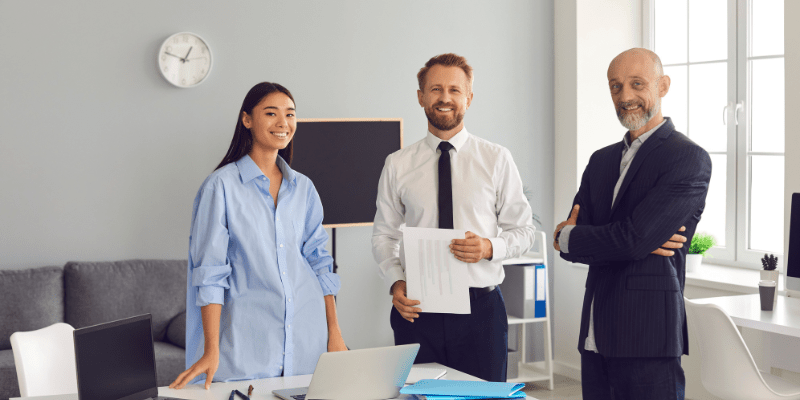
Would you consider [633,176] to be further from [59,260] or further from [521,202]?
[59,260]

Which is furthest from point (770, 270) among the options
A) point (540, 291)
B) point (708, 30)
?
point (708, 30)

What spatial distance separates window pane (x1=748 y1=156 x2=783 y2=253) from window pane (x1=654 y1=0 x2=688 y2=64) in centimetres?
92

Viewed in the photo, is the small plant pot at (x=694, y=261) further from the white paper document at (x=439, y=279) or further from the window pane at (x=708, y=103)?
the white paper document at (x=439, y=279)

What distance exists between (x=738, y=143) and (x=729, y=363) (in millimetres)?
1946

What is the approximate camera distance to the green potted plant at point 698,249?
4.36m

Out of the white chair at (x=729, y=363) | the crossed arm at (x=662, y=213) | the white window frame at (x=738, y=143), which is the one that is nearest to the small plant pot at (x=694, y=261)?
the white window frame at (x=738, y=143)

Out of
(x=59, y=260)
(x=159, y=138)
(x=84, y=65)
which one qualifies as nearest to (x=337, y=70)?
(x=159, y=138)

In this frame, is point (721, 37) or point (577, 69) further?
point (577, 69)

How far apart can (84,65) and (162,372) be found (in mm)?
1709

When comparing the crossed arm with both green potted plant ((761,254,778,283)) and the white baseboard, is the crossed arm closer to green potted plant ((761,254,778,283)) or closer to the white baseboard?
green potted plant ((761,254,778,283))

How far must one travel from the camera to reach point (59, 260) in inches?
156

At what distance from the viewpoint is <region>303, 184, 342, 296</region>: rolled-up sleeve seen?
216 cm

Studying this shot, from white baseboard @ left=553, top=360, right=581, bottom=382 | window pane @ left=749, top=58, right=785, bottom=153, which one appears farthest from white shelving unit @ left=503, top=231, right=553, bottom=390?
window pane @ left=749, top=58, right=785, bottom=153

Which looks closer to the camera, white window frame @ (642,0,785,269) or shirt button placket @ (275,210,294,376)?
shirt button placket @ (275,210,294,376)
